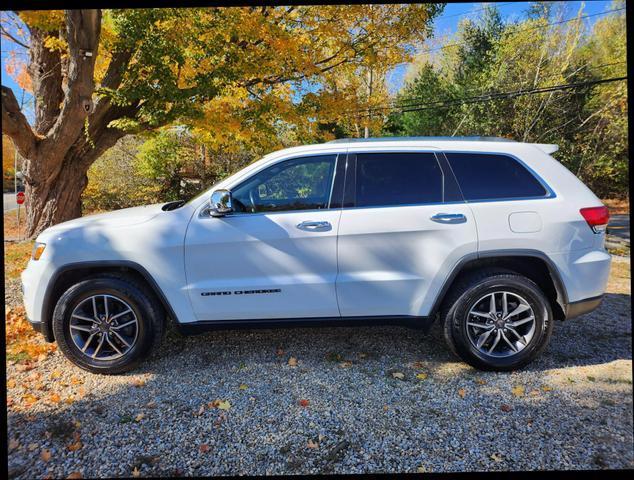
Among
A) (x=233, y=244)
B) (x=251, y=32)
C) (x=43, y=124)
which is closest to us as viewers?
(x=233, y=244)

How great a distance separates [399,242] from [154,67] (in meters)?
5.71

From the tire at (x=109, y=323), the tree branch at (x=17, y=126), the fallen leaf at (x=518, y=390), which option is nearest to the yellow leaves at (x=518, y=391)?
the fallen leaf at (x=518, y=390)

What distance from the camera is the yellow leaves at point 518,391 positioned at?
2.91m

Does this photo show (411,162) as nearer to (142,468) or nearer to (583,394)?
(583,394)

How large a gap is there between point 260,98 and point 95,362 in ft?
21.5

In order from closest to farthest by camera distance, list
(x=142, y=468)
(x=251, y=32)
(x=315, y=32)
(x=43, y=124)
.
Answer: (x=142, y=468) → (x=251, y=32) → (x=315, y=32) → (x=43, y=124)

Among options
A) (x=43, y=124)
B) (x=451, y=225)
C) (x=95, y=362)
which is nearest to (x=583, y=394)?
(x=451, y=225)

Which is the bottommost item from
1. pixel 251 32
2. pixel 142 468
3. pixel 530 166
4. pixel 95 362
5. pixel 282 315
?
pixel 142 468

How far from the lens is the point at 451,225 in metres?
3.09

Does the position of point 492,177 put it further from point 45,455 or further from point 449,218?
point 45,455

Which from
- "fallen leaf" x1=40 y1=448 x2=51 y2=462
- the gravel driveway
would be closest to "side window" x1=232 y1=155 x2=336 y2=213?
the gravel driveway

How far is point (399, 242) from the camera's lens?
3.09 meters

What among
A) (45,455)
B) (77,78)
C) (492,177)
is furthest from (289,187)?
(77,78)

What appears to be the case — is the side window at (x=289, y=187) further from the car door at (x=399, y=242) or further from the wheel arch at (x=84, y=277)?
the wheel arch at (x=84, y=277)
